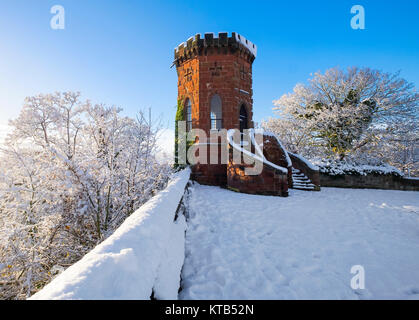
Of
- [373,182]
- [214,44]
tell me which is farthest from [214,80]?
[373,182]

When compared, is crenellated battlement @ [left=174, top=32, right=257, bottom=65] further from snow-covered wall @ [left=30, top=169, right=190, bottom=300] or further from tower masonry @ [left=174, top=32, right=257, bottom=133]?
snow-covered wall @ [left=30, top=169, right=190, bottom=300]

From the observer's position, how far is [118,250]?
1384 millimetres

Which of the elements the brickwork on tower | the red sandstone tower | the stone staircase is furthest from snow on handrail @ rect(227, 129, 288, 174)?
the stone staircase

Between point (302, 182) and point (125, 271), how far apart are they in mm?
8718

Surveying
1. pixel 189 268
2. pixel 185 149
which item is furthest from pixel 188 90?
pixel 189 268

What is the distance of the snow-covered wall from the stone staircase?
7.57 metres

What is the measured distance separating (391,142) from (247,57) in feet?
36.3

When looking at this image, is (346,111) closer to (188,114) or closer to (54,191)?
(188,114)

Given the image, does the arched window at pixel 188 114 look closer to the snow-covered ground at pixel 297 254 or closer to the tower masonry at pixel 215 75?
the tower masonry at pixel 215 75

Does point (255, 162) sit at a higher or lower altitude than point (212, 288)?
higher

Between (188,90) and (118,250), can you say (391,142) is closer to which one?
(188,90)

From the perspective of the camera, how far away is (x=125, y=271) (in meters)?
1.15

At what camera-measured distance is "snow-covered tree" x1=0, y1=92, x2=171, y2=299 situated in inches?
144

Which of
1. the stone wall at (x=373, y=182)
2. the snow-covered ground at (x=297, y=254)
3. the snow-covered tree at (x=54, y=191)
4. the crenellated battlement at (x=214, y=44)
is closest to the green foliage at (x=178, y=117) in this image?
the crenellated battlement at (x=214, y=44)
